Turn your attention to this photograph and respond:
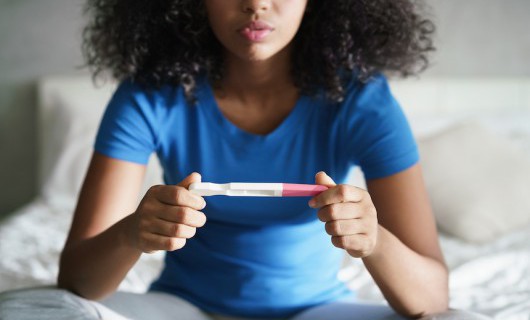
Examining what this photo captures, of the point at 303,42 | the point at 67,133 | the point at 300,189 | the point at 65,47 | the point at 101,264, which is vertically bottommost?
the point at 101,264

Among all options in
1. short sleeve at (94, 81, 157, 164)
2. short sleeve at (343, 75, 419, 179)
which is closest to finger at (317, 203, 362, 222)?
short sleeve at (343, 75, 419, 179)

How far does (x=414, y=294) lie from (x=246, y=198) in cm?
29

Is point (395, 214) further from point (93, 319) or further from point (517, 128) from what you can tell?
point (517, 128)

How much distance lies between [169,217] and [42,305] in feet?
0.74

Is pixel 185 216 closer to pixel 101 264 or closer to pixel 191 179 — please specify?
pixel 191 179

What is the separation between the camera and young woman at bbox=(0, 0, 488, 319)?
3.16ft

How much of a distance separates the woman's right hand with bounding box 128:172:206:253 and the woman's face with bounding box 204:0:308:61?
0.85 ft

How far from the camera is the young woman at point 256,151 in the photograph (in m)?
0.96

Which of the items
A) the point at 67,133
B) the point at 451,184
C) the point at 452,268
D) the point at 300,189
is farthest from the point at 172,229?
the point at 67,133

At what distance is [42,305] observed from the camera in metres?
0.86

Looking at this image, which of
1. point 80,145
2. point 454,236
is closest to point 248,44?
point 454,236

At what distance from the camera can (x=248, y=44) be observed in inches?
37.9

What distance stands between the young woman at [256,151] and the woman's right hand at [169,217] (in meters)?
0.11

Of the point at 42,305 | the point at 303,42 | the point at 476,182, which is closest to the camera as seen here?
the point at 42,305
